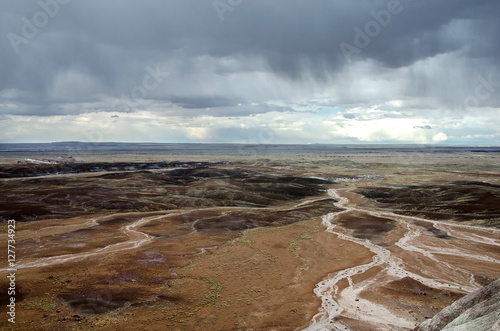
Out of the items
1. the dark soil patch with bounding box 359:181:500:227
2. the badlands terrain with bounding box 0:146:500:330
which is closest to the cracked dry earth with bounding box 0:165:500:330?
the badlands terrain with bounding box 0:146:500:330

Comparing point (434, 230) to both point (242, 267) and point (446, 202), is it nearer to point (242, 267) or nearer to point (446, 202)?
point (446, 202)

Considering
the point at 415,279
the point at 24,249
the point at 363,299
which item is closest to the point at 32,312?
the point at 24,249

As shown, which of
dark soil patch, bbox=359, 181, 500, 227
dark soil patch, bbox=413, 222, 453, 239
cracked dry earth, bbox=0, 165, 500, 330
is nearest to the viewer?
cracked dry earth, bbox=0, 165, 500, 330

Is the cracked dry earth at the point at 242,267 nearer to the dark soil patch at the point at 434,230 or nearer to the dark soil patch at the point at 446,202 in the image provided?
the dark soil patch at the point at 434,230

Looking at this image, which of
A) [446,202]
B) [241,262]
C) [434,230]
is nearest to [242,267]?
[241,262]

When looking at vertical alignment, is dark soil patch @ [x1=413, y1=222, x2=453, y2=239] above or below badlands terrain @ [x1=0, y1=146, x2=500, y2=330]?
below

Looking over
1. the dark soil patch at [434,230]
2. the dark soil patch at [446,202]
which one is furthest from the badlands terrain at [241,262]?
the dark soil patch at [446,202]

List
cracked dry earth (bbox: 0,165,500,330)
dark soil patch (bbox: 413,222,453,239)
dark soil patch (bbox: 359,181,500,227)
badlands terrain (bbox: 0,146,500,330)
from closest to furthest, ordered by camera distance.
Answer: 1. cracked dry earth (bbox: 0,165,500,330)
2. badlands terrain (bbox: 0,146,500,330)
3. dark soil patch (bbox: 413,222,453,239)
4. dark soil patch (bbox: 359,181,500,227)

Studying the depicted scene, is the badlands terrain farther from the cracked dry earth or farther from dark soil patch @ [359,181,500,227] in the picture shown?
dark soil patch @ [359,181,500,227]

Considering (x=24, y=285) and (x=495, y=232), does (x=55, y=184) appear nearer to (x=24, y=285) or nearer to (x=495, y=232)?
(x=24, y=285)
